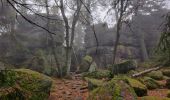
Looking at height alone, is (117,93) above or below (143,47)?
below

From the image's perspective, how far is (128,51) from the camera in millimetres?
28812

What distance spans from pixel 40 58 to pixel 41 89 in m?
12.6

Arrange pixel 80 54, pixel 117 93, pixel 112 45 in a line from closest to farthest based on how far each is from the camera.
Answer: pixel 117 93 → pixel 80 54 → pixel 112 45

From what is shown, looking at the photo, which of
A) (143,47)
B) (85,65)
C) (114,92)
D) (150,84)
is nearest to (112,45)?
(143,47)

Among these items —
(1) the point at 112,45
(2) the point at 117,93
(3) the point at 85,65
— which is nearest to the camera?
(2) the point at 117,93

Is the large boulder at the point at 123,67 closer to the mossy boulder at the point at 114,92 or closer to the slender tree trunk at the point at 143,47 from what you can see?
the mossy boulder at the point at 114,92

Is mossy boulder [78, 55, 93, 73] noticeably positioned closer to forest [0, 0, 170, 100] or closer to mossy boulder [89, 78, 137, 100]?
forest [0, 0, 170, 100]

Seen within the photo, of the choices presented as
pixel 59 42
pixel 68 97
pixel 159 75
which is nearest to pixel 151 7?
pixel 59 42

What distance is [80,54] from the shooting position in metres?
27.8

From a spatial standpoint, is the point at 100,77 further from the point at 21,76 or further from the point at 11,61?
the point at 11,61

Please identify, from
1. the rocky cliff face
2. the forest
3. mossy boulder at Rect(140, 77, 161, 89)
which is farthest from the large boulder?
the rocky cliff face

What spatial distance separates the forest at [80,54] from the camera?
5.49 meters

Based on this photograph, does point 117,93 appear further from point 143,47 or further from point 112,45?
point 112,45

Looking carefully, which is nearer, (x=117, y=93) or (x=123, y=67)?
(x=117, y=93)
